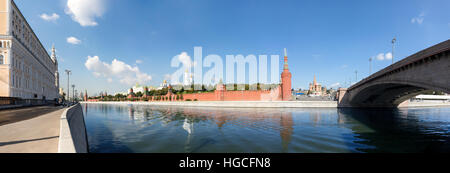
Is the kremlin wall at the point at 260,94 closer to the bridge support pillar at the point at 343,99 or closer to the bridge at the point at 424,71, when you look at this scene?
the bridge support pillar at the point at 343,99

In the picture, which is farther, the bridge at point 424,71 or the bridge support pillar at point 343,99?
the bridge support pillar at point 343,99

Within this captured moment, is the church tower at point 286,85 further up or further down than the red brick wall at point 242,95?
further up

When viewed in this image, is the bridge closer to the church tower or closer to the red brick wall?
the church tower

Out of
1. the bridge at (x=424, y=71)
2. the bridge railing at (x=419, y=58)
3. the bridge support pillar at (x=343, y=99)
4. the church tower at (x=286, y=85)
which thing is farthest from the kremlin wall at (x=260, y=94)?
the bridge railing at (x=419, y=58)

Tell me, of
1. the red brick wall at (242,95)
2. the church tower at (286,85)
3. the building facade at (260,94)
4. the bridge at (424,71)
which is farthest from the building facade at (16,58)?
the bridge at (424,71)

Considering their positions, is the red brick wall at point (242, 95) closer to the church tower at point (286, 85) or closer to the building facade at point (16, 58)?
the church tower at point (286, 85)

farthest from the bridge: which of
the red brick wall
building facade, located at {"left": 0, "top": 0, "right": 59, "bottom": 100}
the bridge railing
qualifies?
building facade, located at {"left": 0, "top": 0, "right": 59, "bottom": 100}

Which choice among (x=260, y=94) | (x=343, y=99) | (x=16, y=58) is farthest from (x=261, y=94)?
(x=16, y=58)

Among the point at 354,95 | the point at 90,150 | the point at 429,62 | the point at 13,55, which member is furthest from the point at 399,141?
the point at 13,55

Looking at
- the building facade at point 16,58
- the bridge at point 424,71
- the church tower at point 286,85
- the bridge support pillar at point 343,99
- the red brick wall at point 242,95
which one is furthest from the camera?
the red brick wall at point 242,95

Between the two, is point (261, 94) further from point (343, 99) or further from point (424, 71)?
point (424, 71)

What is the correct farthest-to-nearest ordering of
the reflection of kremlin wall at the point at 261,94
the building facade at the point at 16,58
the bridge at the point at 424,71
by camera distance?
the reflection of kremlin wall at the point at 261,94 < the building facade at the point at 16,58 < the bridge at the point at 424,71
